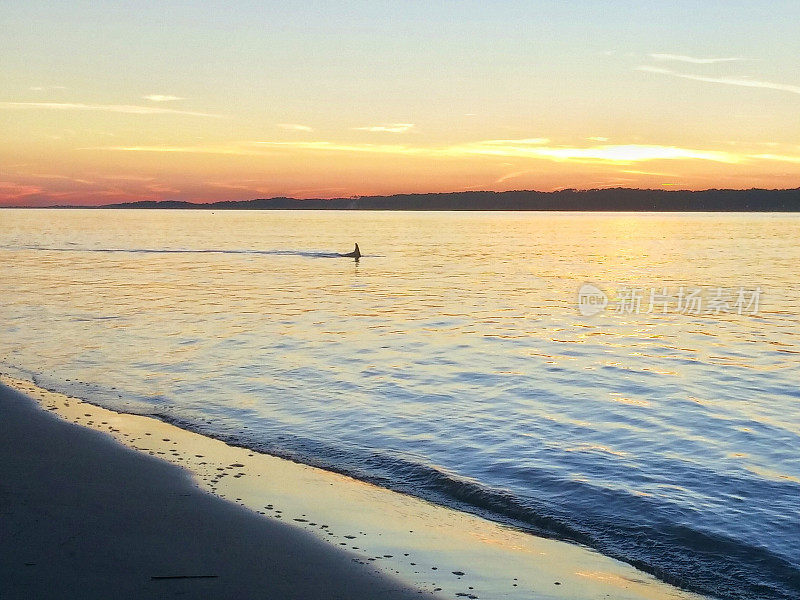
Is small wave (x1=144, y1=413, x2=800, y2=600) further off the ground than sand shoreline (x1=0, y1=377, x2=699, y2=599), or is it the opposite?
sand shoreline (x1=0, y1=377, x2=699, y2=599)

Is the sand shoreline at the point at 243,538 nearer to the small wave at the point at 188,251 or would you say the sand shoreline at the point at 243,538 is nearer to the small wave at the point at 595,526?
the small wave at the point at 595,526

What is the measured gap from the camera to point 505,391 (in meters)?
16.4

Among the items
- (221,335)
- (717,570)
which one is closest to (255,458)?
(717,570)

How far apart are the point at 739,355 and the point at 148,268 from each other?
4105 centimetres

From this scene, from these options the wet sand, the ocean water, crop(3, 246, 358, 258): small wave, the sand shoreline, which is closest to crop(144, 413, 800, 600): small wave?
the ocean water

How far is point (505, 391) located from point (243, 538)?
951 centimetres

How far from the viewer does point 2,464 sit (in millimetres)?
9703

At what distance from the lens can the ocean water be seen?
9.36 m

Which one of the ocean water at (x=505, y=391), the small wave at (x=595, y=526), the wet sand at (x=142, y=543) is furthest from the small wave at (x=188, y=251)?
the wet sand at (x=142, y=543)

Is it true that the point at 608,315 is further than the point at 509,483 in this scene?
Yes

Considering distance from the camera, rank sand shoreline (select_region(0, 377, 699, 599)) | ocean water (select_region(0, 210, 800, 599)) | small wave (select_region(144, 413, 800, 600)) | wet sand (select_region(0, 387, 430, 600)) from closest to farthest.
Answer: wet sand (select_region(0, 387, 430, 600)) < sand shoreline (select_region(0, 377, 699, 599)) < small wave (select_region(144, 413, 800, 600)) < ocean water (select_region(0, 210, 800, 599))

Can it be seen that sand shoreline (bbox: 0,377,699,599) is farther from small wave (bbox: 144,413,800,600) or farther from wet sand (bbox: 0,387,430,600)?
small wave (bbox: 144,413,800,600)

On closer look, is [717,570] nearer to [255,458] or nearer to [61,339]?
[255,458]

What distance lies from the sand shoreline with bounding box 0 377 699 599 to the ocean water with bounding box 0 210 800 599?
35.0 inches
